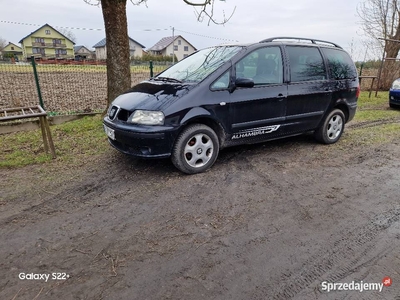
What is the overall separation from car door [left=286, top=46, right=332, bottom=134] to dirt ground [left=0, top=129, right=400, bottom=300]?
938mm

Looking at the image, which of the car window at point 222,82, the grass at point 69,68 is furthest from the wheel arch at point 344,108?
the grass at point 69,68

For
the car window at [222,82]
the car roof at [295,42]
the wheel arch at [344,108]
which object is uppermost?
the car roof at [295,42]

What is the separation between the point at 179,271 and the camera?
225 centimetres

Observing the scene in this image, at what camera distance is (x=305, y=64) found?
4883mm

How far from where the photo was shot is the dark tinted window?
17.1 ft

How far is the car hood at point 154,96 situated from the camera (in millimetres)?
3729

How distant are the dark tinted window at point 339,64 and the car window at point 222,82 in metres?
2.31

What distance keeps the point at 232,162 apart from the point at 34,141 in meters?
3.82

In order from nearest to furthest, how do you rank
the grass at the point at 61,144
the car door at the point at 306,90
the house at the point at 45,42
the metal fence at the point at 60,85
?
the grass at the point at 61,144, the car door at the point at 306,90, the metal fence at the point at 60,85, the house at the point at 45,42

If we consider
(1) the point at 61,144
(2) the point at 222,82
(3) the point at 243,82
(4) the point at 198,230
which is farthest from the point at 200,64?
(1) the point at 61,144

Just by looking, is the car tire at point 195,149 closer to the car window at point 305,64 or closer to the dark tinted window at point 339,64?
the car window at point 305,64

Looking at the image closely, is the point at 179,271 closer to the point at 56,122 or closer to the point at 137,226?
the point at 137,226

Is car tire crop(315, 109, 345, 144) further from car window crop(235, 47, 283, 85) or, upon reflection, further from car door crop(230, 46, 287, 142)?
car window crop(235, 47, 283, 85)

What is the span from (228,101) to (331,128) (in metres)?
2.61
